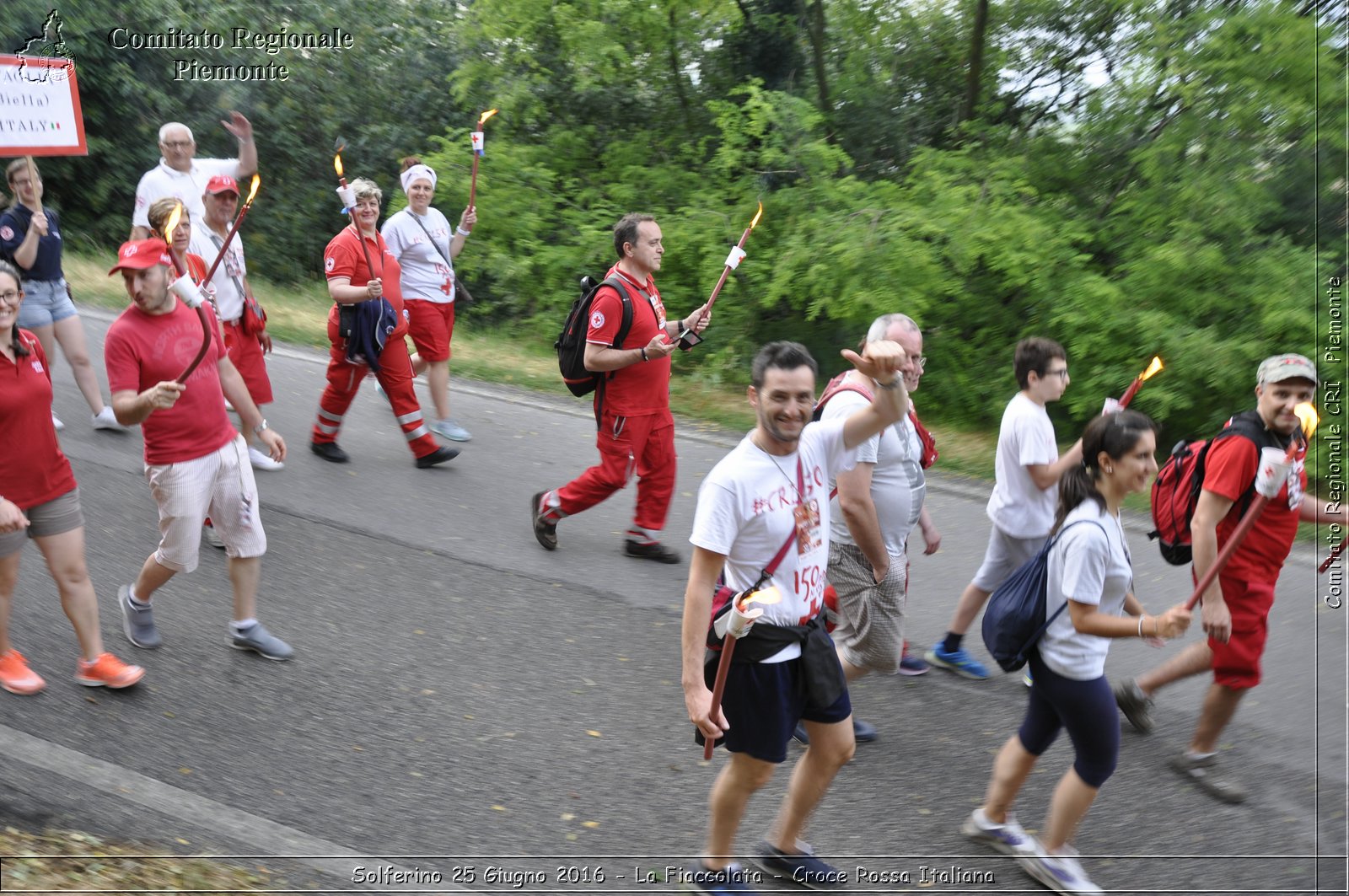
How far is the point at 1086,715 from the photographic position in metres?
3.86

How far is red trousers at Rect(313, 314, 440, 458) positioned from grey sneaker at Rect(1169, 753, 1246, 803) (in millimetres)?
5028

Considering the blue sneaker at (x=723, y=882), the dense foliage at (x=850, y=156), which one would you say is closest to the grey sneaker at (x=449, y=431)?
the dense foliage at (x=850, y=156)

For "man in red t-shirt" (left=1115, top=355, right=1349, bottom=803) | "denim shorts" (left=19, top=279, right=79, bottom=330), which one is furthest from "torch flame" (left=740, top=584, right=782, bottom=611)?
"denim shorts" (left=19, top=279, right=79, bottom=330)

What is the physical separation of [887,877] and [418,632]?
2.65m

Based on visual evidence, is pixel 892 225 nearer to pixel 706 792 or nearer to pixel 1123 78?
pixel 1123 78

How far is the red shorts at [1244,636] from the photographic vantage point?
4570 millimetres

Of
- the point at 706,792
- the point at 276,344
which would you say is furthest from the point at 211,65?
the point at 706,792

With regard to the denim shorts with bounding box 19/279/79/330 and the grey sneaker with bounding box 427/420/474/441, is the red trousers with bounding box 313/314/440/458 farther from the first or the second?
the denim shorts with bounding box 19/279/79/330

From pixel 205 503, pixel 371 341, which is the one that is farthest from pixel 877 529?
pixel 371 341

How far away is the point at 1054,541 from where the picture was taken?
396cm

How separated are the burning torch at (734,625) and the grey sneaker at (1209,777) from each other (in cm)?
234

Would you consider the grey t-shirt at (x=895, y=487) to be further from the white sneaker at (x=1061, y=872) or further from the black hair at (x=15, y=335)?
the black hair at (x=15, y=335)

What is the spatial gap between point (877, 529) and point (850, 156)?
9523 millimetres

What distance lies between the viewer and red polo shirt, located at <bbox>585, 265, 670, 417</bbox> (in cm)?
622
